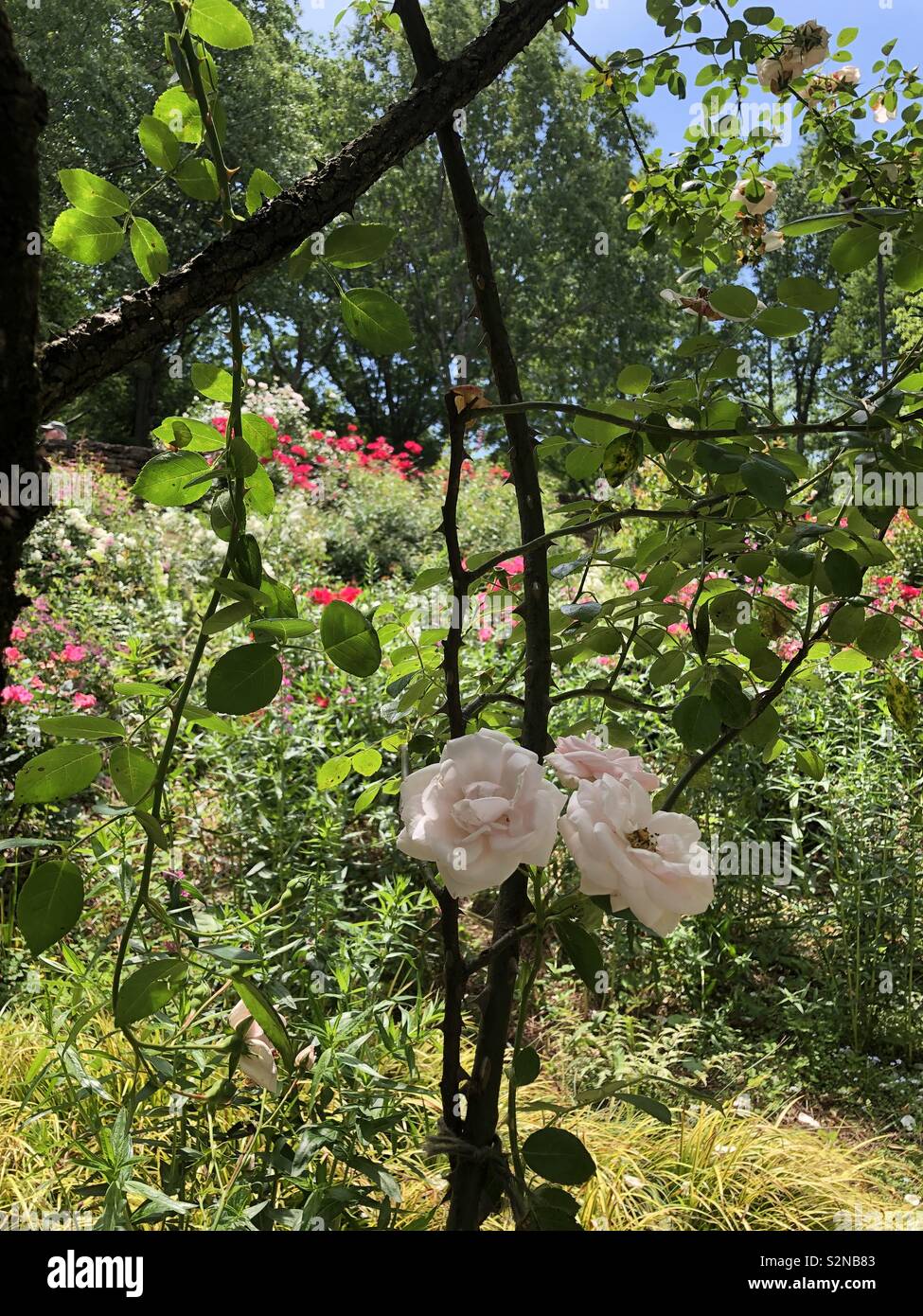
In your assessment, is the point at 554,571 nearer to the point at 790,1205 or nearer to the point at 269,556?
the point at 790,1205

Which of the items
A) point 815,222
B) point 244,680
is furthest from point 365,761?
point 815,222

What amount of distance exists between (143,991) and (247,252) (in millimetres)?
577

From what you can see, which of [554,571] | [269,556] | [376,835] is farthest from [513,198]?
[554,571]

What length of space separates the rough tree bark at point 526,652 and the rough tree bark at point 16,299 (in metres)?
0.39

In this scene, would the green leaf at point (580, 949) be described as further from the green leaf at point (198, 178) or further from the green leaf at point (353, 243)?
→ the green leaf at point (198, 178)

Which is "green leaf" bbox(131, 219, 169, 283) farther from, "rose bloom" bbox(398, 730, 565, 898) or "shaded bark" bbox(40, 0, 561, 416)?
"rose bloom" bbox(398, 730, 565, 898)

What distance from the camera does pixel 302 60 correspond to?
19.8 meters

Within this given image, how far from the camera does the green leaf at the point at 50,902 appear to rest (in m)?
0.65

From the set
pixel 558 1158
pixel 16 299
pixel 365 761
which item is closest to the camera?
pixel 16 299

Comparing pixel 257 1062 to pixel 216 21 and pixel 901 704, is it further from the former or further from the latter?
pixel 216 21

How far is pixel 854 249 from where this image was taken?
883 millimetres

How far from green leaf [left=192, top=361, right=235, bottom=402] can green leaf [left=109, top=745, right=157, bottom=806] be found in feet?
1.13

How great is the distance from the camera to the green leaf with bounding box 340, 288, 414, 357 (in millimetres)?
814

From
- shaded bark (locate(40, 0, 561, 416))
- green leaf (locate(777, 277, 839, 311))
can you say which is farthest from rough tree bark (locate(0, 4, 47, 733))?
green leaf (locate(777, 277, 839, 311))
